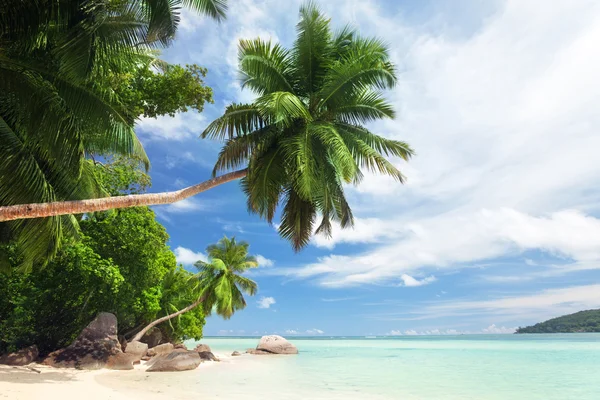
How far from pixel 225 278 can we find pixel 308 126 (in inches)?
837

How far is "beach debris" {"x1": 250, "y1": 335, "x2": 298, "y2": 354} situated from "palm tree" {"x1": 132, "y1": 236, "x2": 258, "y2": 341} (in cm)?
563

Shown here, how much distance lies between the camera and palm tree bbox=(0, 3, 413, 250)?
9305mm

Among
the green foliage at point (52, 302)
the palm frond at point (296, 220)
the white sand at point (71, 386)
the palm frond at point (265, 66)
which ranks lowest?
the white sand at point (71, 386)

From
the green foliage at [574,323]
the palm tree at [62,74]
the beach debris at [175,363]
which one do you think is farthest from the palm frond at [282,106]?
the green foliage at [574,323]

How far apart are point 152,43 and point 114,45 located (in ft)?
2.08

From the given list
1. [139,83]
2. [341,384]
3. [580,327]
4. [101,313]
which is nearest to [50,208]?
[139,83]

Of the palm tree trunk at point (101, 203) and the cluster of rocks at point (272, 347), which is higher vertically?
the palm tree trunk at point (101, 203)

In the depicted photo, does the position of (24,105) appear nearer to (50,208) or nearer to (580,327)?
(50,208)

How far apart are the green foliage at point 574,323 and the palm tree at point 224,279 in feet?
315

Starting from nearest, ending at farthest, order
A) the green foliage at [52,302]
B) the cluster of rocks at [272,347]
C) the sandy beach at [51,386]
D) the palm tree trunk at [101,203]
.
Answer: the palm tree trunk at [101,203] < the sandy beach at [51,386] < the green foliage at [52,302] < the cluster of rocks at [272,347]

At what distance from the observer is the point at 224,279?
28391 mm

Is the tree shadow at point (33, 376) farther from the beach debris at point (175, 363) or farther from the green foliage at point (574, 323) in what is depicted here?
the green foliage at point (574, 323)

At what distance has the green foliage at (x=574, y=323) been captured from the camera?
94900 mm

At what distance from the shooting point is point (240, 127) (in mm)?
10664
